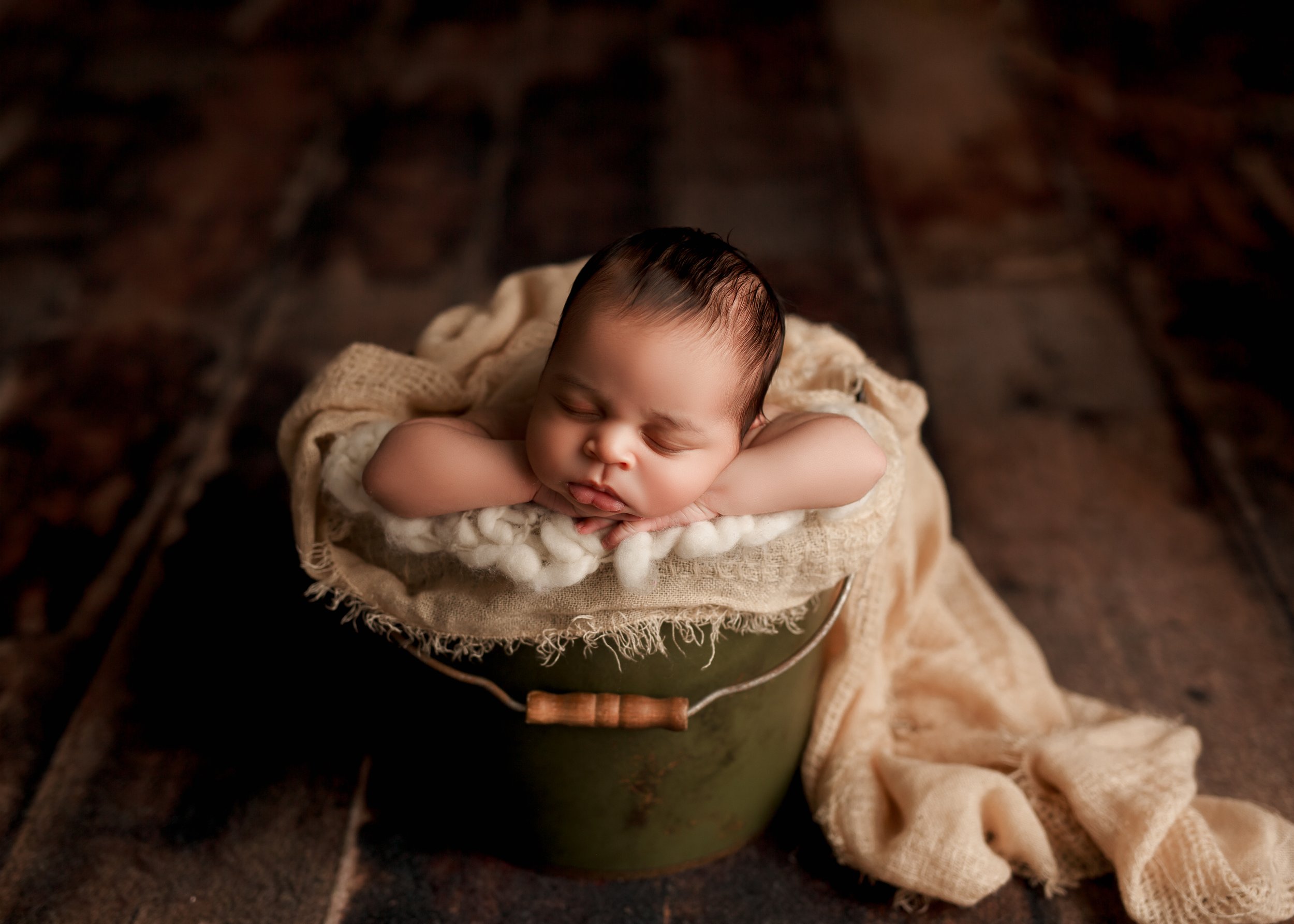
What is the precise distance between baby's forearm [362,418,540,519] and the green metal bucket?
170 mm

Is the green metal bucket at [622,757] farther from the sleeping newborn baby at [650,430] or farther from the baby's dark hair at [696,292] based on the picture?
the baby's dark hair at [696,292]

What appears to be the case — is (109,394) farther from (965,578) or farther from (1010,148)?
(1010,148)

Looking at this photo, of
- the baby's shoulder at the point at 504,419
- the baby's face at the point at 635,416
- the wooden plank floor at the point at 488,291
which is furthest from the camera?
the wooden plank floor at the point at 488,291

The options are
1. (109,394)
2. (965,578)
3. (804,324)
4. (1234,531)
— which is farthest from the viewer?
(109,394)

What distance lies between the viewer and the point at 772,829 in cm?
139

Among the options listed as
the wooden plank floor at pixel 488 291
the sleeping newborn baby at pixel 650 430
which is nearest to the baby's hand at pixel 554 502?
the sleeping newborn baby at pixel 650 430

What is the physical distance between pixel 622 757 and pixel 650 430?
40 cm

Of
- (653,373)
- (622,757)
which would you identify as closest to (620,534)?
(653,373)

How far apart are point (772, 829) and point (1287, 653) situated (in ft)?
2.84

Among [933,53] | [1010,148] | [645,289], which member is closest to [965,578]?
[645,289]

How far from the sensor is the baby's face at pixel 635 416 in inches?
37.2

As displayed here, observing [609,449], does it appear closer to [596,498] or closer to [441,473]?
[596,498]

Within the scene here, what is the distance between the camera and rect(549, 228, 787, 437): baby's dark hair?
95 centimetres

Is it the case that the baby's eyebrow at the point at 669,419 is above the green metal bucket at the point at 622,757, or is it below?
above
